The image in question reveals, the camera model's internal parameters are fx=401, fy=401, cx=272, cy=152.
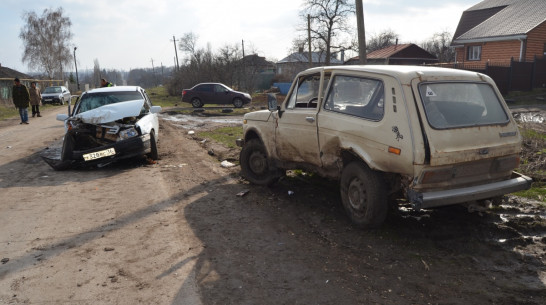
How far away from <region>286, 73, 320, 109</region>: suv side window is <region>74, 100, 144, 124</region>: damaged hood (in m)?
4.37

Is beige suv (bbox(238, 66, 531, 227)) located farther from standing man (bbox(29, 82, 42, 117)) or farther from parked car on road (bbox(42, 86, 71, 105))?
parked car on road (bbox(42, 86, 71, 105))

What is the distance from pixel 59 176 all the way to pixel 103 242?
3996 mm

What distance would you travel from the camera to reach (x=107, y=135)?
8531 mm

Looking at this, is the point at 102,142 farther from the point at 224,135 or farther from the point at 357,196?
the point at 357,196

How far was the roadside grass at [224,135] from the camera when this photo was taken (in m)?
11.4

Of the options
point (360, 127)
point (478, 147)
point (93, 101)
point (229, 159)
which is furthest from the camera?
point (93, 101)

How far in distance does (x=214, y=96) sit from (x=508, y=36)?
20.8 metres

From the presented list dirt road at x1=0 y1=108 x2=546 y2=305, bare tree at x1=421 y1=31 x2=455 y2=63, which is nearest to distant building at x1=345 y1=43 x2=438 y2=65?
bare tree at x1=421 y1=31 x2=455 y2=63

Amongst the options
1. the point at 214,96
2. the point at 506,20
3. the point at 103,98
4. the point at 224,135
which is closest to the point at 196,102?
the point at 214,96

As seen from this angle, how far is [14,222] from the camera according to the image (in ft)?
17.0

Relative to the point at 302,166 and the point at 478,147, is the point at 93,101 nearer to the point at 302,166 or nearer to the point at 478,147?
the point at 302,166

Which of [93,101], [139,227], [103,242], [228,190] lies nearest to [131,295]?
[103,242]

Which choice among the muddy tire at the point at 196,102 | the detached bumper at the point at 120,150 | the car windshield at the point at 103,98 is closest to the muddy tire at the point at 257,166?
the detached bumper at the point at 120,150

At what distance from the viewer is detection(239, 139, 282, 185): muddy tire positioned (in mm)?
6504
